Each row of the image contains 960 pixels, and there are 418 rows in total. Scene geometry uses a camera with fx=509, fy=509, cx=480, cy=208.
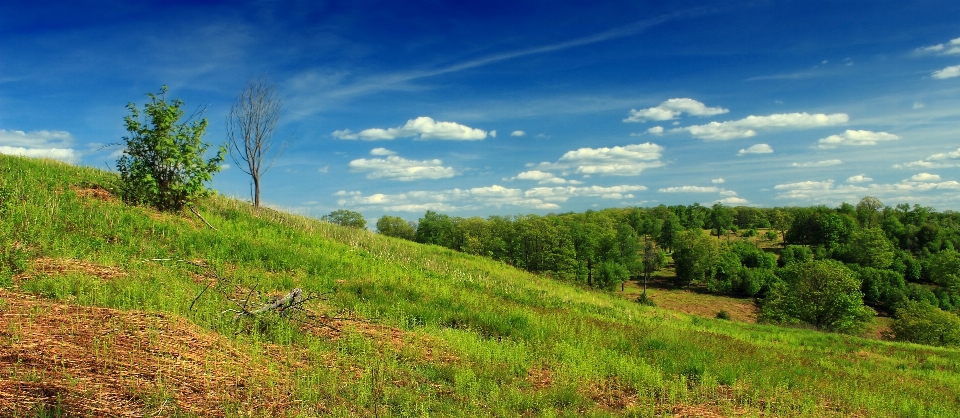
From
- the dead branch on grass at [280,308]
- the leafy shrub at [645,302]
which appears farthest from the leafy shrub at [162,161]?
the leafy shrub at [645,302]

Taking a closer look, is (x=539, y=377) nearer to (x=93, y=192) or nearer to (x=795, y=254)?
(x=93, y=192)

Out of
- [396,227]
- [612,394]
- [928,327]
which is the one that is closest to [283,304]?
[612,394]

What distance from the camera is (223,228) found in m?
16.8

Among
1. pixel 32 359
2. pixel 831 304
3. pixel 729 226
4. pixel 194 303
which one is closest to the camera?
pixel 32 359

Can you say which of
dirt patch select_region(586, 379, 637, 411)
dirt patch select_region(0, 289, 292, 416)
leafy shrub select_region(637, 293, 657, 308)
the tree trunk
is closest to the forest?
leafy shrub select_region(637, 293, 657, 308)

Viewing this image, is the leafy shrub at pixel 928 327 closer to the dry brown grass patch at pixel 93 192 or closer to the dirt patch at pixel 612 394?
the dirt patch at pixel 612 394

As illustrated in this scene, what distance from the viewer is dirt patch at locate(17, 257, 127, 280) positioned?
926 cm

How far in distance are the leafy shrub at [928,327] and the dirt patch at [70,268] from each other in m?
62.3

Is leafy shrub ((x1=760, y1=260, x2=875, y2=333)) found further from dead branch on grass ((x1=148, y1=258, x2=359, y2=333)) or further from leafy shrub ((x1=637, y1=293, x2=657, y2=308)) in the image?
dead branch on grass ((x1=148, y1=258, x2=359, y2=333))

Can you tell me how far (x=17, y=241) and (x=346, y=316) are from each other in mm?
7033

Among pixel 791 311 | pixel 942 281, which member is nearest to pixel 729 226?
pixel 942 281

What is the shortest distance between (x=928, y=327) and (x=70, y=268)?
218ft

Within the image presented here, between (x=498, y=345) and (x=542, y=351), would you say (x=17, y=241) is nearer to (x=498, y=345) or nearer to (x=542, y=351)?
(x=498, y=345)

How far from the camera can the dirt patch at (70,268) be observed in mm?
9258
